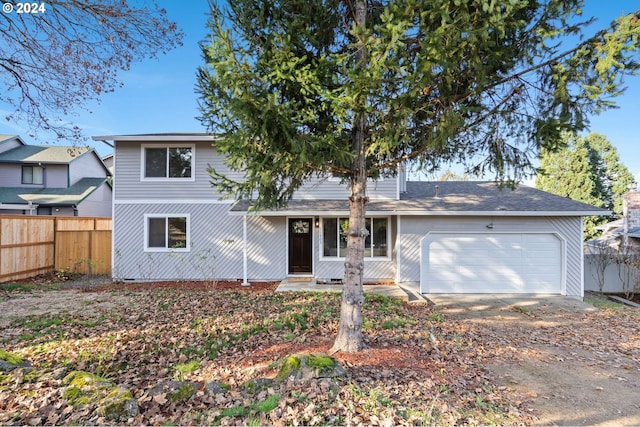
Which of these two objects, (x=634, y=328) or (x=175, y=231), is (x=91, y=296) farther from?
(x=634, y=328)

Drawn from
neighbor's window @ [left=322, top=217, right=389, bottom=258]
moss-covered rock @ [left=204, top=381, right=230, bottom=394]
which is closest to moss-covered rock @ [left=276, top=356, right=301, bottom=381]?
moss-covered rock @ [left=204, top=381, right=230, bottom=394]

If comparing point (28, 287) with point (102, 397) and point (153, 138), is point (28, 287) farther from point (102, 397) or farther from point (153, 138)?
point (102, 397)

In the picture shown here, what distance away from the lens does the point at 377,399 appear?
3.14m

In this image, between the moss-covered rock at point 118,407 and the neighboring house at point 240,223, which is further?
the neighboring house at point 240,223

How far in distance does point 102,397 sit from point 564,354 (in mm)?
6280

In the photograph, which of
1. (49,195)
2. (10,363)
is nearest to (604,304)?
(10,363)

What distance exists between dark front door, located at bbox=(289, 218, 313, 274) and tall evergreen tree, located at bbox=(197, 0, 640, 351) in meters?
6.07

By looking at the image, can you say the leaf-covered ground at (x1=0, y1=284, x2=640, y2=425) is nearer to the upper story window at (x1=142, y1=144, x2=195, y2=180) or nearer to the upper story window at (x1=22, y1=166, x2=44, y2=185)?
the upper story window at (x1=142, y1=144, x2=195, y2=180)

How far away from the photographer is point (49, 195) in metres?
17.5

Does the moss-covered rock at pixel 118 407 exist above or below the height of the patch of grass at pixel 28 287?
above

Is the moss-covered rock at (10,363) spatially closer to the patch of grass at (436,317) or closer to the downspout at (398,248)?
the patch of grass at (436,317)

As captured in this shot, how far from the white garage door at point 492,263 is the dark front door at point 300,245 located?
386 centimetres

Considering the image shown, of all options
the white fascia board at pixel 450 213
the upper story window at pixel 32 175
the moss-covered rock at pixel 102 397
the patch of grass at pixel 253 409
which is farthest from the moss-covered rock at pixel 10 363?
the upper story window at pixel 32 175

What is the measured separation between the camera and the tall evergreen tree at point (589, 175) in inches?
834
